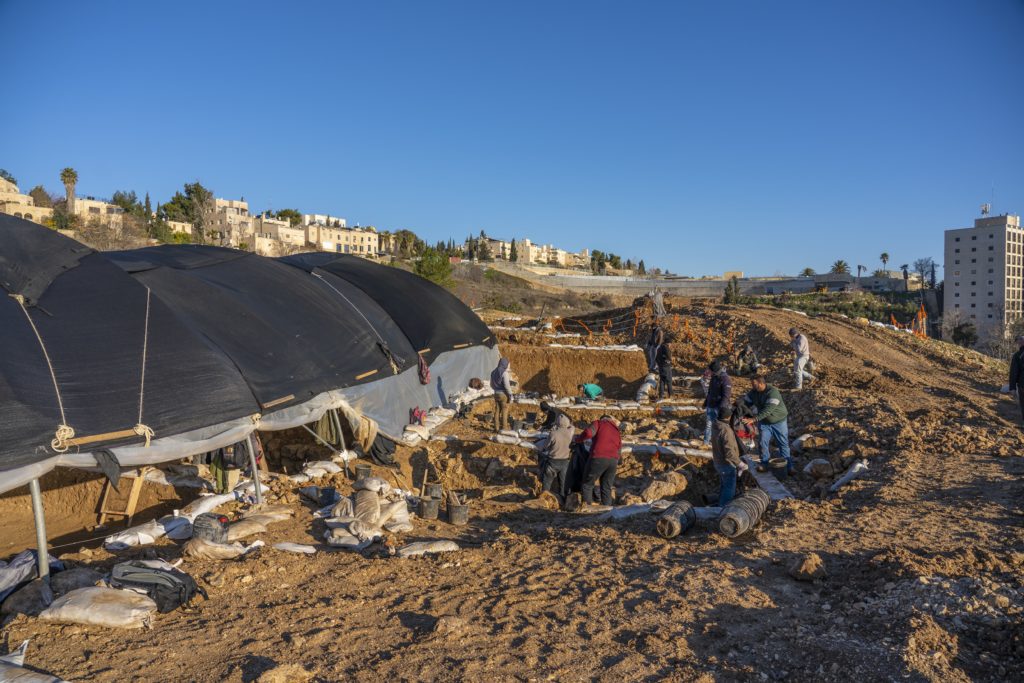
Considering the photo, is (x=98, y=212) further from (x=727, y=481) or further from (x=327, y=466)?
(x=727, y=481)

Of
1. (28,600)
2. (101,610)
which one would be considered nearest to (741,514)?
(101,610)

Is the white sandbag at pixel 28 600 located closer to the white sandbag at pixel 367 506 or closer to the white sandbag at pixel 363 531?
the white sandbag at pixel 363 531

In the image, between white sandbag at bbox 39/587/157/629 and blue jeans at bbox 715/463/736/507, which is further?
blue jeans at bbox 715/463/736/507

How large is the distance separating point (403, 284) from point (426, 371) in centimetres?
353

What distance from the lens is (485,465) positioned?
1051 centimetres

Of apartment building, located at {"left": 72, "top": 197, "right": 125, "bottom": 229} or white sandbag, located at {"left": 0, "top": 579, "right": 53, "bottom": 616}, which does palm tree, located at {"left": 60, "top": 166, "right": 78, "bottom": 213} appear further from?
white sandbag, located at {"left": 0, "top": 579, "right": 53, "bottom": 616}

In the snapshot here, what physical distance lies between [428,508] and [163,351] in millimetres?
3707

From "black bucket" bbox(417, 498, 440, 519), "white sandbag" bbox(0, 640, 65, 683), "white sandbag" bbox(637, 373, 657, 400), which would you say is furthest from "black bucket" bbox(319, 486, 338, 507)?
"white sandbag" bbox(637, 373, 657, 400)

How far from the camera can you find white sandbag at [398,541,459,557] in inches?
256

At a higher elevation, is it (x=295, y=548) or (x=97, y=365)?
(x=97, y=365)

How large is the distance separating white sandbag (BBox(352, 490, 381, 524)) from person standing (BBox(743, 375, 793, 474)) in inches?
223

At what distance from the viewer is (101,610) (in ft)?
15.8

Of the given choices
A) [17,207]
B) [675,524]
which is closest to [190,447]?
[675,524]

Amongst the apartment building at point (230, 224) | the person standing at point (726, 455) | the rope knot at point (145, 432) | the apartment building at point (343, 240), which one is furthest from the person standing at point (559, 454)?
the apartment building at point (343, 240)
